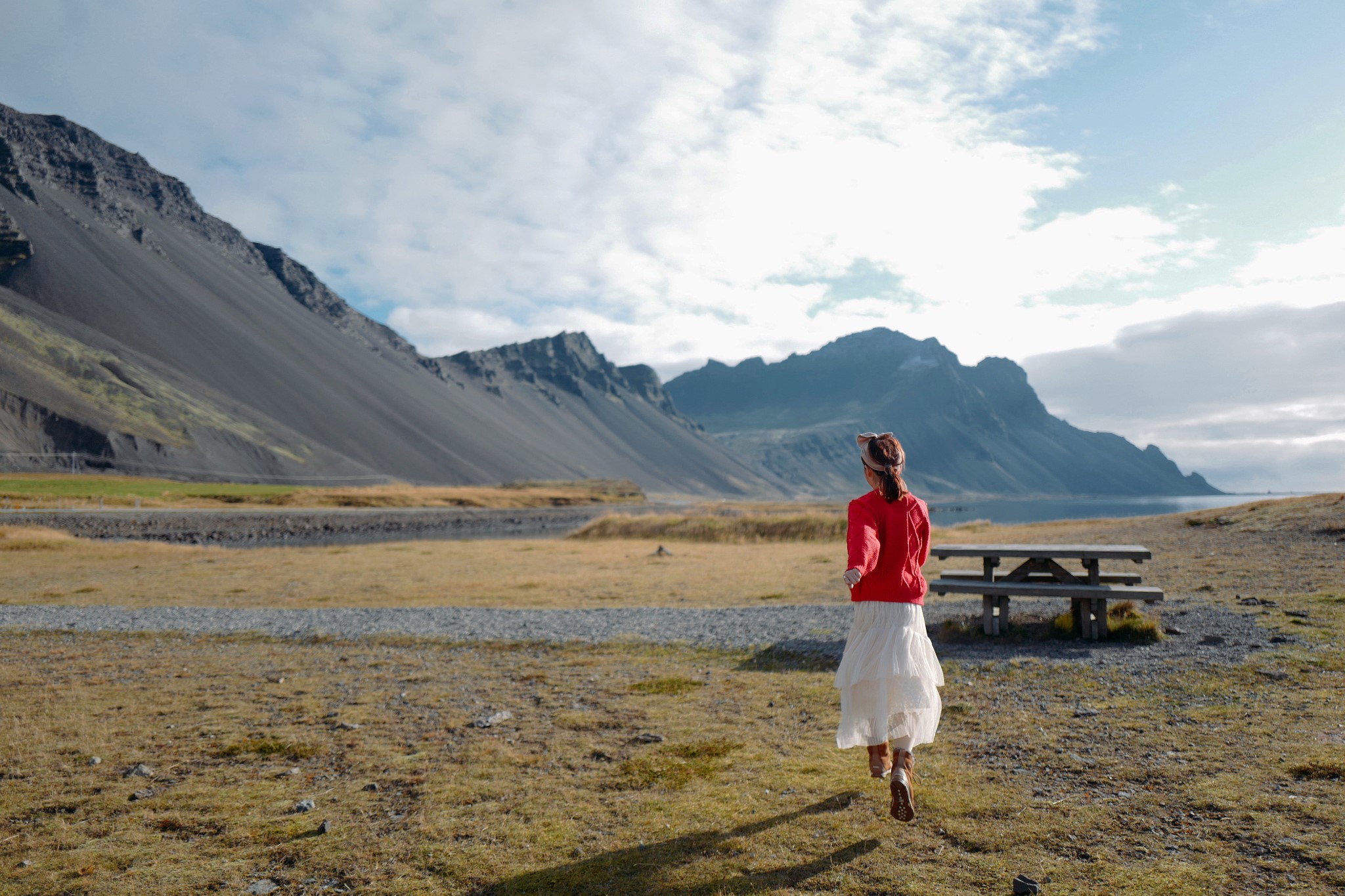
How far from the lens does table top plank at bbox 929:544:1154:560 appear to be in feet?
34.0

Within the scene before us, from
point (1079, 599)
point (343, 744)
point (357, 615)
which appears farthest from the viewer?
point (357, 615)

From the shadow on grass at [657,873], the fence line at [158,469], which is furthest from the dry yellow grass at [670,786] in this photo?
the fence line at [158,469]

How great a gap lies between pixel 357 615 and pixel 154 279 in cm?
18453

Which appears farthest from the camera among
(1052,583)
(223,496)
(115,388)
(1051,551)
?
(115,388)

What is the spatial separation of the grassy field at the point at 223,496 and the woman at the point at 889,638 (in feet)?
229

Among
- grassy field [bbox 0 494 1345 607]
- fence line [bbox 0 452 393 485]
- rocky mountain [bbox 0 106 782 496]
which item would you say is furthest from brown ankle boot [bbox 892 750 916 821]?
rocky mountain [bbox 0 106 782 496]

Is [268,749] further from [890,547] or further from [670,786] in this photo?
[890,547]

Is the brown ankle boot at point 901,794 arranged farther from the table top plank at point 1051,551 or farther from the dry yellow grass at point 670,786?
the table top plank at point 1051,551

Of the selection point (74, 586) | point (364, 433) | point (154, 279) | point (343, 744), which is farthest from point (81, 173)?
point (343, 744)

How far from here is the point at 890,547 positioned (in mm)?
5473

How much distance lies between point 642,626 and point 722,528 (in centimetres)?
2712

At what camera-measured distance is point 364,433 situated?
518 feet

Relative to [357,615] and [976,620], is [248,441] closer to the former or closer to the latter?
[357,615]

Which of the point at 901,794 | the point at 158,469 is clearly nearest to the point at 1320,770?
the point at 901,794
